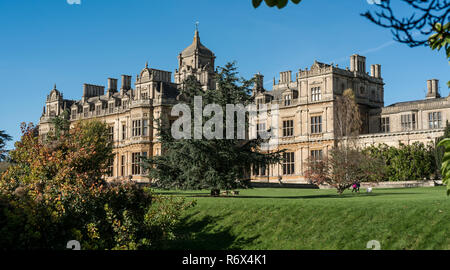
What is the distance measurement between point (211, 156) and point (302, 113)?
23.5 m

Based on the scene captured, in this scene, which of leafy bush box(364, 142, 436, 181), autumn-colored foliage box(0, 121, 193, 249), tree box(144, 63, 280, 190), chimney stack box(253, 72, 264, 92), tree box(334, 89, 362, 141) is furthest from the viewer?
chimney stack box(253, 72, 264, 92)

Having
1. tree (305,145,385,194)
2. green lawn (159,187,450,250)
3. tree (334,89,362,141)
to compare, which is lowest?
green lawn (159,187,450,250)

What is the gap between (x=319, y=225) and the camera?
16031mm

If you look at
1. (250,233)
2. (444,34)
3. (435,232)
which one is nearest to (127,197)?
(250,233)

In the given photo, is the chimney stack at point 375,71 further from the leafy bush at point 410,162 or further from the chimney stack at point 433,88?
the leafy bush at point 410,162

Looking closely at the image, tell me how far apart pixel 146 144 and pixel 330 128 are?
55.1ft

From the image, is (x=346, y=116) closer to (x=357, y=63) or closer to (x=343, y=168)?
(x=357, y=63)

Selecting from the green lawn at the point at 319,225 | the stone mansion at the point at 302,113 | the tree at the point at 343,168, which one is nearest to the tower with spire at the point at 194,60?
the stone mansion at the point at 302,113

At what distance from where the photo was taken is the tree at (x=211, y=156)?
26656 millimetres

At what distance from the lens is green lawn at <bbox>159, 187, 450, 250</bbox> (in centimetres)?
1419

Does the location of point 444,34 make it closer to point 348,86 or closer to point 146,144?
point 348,86

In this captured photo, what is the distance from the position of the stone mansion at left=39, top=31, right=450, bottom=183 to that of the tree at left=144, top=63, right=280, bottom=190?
19.5 m

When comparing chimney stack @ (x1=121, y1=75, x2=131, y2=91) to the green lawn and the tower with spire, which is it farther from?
the green lawn

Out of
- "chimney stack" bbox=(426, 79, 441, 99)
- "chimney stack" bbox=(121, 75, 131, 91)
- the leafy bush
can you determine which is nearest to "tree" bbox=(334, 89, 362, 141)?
the leafy bush
